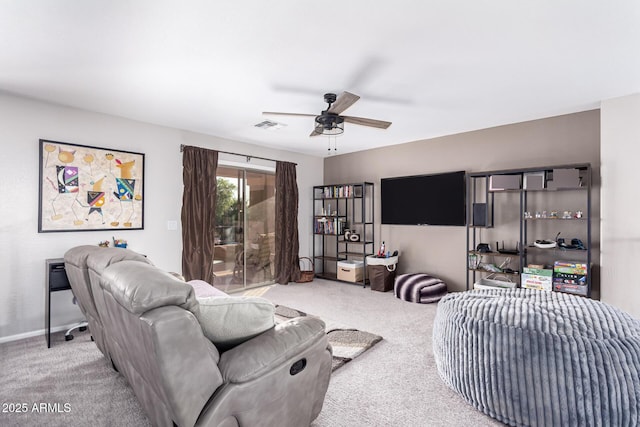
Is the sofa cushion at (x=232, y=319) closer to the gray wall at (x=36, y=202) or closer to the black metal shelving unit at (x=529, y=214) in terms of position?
the gray wall at (x=36, y=202)

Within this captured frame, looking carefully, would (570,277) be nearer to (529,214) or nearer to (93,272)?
(529,214)

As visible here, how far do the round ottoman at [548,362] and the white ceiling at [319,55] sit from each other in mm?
1825

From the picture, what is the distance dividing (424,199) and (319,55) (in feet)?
10.5

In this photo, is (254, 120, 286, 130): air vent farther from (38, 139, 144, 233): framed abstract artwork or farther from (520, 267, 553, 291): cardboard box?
(520, 267, 553, 291): cardboard box

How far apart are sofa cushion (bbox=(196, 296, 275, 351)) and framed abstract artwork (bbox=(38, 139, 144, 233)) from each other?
294 cm

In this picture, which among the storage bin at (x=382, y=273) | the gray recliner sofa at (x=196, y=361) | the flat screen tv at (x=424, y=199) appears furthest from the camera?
the storage bin at (x=382, y=273)

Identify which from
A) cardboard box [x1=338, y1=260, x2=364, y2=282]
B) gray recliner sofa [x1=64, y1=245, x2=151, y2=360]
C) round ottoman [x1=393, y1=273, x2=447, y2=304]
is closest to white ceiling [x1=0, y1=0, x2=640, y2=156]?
gray recliner sofa [x1=64, y1=245, x2=151, y2=360]

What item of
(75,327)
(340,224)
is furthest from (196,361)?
(340,224)

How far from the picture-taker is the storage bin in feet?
16.9

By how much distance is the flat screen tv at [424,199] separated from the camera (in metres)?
4.70

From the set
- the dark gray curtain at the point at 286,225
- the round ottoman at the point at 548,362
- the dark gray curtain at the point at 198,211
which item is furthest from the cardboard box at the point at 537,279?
the dark gray curtain at the point at 198,211

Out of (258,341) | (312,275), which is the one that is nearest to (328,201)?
(312,275)

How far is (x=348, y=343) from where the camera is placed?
3090 mm

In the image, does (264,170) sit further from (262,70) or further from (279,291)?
(262,70)
